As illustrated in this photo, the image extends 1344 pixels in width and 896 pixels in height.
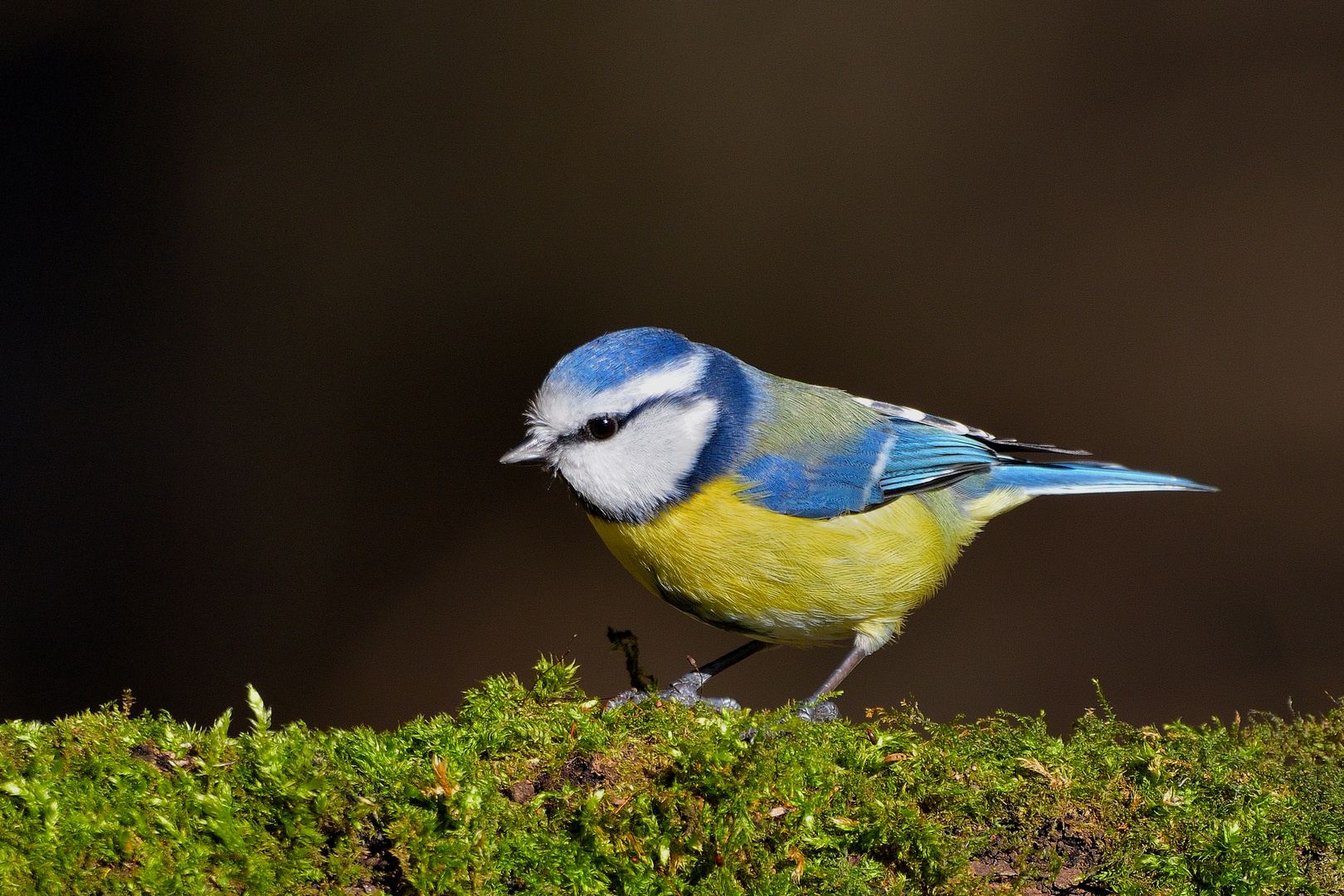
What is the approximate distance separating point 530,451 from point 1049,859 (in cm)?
112

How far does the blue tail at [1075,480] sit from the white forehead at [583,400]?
1039mm

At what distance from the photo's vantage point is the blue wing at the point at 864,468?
189cm

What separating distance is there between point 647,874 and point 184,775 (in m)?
0.55

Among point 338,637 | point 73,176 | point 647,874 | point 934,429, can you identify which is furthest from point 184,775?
point 73,176

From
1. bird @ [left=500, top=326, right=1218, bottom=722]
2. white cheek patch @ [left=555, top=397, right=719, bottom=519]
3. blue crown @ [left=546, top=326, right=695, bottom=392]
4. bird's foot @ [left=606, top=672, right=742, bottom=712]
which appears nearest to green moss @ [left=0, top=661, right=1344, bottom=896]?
bird's foot @ [left=606, top=672, right=742, bottom=712]

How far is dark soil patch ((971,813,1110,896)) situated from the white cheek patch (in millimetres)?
881

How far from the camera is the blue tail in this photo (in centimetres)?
243

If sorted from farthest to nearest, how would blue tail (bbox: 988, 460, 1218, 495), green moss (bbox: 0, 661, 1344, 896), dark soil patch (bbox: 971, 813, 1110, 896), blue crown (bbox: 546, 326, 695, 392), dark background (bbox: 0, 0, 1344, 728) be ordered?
dark background (bbox: 0, 0, 1344, 728), blue tail (bbox: 988, 460, 1218, 495), blue crown (bbox: 546, 326, 695, 392), dark soil patch (bbox: 971, 813, 1110, 896), green moss (bbox: 0, 661, 1344, 896)

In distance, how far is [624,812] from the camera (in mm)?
1134

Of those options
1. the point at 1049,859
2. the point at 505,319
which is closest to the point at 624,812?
the point at 1049,859

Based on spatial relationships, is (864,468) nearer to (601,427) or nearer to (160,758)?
(601,427)

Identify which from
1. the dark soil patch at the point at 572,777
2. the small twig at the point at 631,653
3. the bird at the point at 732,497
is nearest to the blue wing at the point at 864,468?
the bird at the point at 732,497

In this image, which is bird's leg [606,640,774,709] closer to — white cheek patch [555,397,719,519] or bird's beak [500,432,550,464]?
white cheek patch [555,397,719,519]

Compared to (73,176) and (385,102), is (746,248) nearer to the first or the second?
(385,102)
